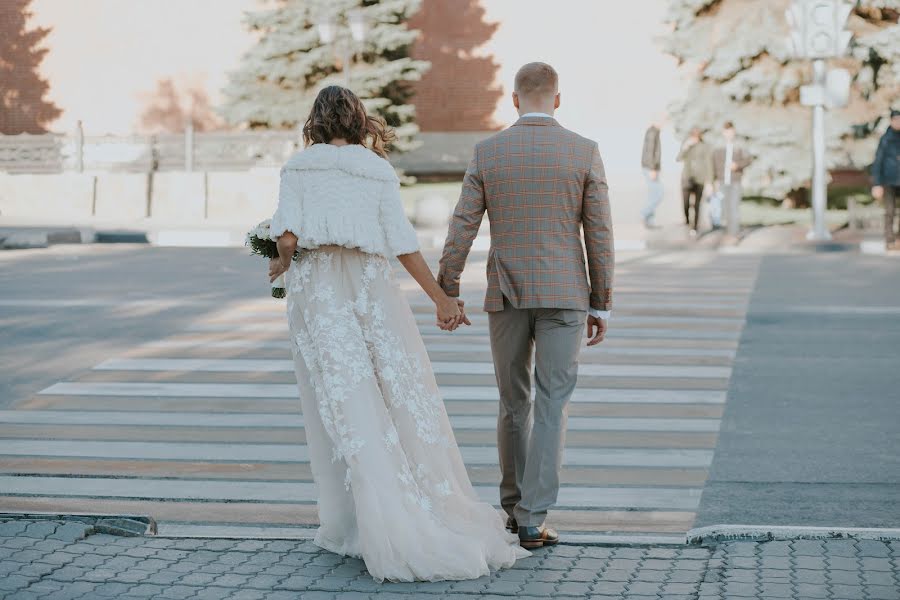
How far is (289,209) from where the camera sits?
5.00 meters

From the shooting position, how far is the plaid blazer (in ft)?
17.3

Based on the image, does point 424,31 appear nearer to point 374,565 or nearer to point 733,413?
point 733,413

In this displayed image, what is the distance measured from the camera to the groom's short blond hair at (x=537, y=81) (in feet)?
17.5

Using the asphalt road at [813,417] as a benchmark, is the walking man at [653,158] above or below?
above

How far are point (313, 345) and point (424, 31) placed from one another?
36470 millimetres

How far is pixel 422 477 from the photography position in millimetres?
5055

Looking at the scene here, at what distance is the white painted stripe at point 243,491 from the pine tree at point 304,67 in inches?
1088

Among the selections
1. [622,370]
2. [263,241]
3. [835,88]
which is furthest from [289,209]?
[835,88]

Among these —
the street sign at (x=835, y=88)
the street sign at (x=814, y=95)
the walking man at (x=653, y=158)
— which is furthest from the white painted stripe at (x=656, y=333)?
the walking man at (x=653, y=158)

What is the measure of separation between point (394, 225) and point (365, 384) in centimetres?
59

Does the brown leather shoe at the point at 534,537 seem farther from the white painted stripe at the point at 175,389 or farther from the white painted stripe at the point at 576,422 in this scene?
the white painted stripe at the point at 175,389

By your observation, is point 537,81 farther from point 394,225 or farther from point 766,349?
point 766,349

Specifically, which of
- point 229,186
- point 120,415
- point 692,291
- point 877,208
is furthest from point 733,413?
point 229,186

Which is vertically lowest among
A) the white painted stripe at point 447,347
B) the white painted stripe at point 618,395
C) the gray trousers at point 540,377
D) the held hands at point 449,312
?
the white painted stripe at point 618,395
